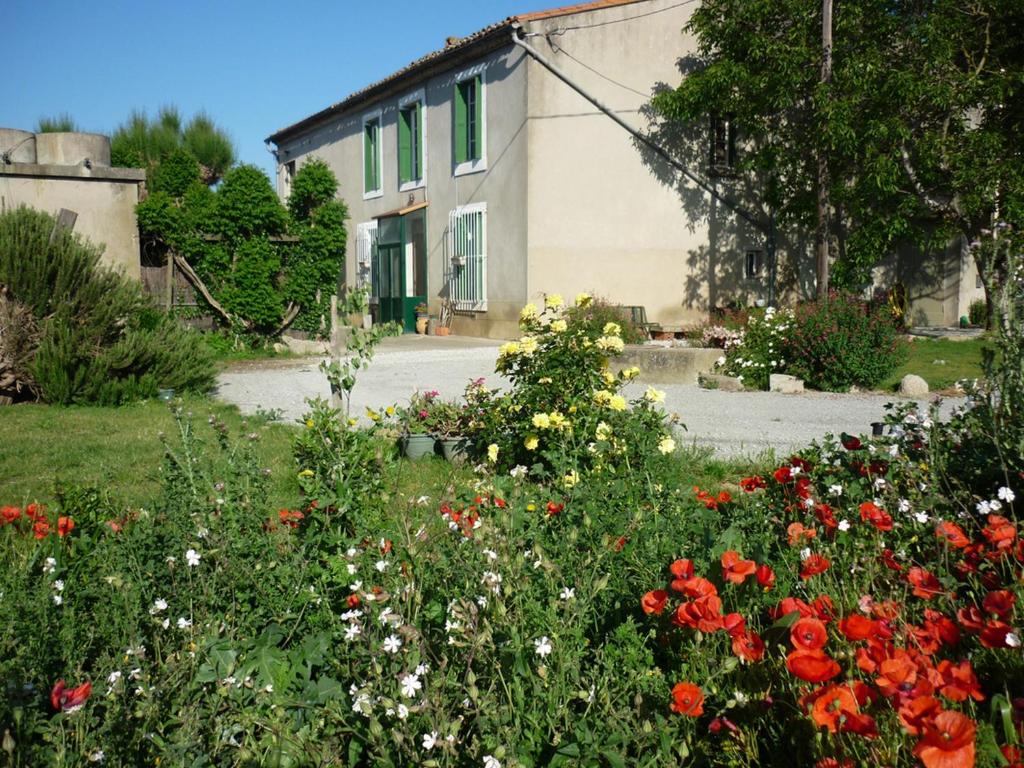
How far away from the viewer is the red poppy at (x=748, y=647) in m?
1.92

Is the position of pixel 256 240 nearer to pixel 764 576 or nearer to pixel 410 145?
pixel 410 145

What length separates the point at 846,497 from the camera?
3295 millimetres

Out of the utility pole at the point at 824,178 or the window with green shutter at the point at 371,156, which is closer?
the utility pole at the point at 824,178

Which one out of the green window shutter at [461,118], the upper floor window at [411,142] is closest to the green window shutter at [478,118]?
the green window shutter at [461,118]

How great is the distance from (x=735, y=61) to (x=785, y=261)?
161 inches

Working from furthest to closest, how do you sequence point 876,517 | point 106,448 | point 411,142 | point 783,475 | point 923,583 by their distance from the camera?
1. point 411,142
2. point 106,448
3. point 783,475
4. point 876,517
5. point 923,583

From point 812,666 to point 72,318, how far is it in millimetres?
8176

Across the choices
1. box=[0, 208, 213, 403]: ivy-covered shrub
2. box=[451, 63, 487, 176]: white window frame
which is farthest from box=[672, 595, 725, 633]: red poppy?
box=[451, 63, 487, 176]: white window frame

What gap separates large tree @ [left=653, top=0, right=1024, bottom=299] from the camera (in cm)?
1505

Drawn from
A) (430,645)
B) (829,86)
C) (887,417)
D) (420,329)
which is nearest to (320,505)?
(430,645)

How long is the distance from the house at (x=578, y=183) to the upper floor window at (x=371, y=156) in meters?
2.29

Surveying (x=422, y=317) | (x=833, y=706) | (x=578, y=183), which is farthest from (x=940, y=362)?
(x=833, y=706)

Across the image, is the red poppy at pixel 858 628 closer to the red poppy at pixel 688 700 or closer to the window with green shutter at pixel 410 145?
the red poppy at pixel 688 700

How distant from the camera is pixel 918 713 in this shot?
1448 millimetres
